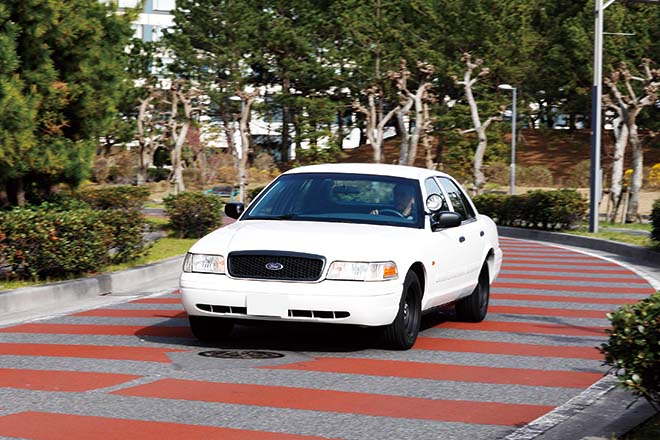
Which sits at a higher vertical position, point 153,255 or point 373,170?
point 373,170

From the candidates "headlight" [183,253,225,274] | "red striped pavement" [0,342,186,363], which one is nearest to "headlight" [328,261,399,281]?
"headlight" [183,253,225,274]

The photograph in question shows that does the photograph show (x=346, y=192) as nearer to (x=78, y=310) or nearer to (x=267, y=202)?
(x=267, y=202)

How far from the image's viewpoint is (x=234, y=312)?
9.76 metres

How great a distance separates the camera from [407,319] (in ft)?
33.5

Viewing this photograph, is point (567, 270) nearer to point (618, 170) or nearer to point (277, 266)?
point (277, 266)

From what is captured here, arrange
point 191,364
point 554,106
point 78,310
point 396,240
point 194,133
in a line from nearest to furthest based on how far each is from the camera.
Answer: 1. point 191,364
2. point 396,240
3. point 78,310
4. point 194,133
5. point 554,106

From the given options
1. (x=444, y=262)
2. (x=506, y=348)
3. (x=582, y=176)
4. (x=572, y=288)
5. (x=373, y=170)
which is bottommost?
(x=582, y=176)

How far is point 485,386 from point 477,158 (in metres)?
38.6

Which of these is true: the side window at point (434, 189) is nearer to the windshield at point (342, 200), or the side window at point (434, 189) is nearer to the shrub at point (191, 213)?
the windshield at point (342, 200)

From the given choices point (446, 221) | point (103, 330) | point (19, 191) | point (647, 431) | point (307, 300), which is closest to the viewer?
point (647, 431)

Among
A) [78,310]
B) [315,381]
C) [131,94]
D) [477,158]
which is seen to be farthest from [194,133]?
[315,381]

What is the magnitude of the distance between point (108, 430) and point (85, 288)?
7741 millimetres

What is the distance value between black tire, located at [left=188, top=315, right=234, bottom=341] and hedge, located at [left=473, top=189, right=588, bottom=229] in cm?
2271

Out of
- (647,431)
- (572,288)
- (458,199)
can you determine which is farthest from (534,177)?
(647,431)
